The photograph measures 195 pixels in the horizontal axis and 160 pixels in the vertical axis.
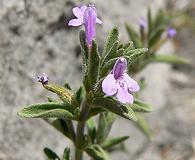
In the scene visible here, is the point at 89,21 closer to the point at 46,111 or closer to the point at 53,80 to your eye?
the point at 46,111

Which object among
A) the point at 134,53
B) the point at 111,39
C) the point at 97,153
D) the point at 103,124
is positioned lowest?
the point at 97,153

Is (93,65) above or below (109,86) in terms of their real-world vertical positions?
above

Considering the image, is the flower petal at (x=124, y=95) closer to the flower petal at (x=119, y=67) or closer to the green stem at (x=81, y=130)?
the flower petal at (x=119, y=67)

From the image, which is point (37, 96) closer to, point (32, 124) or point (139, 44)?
point (32, 124)

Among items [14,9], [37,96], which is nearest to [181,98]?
[37,96]

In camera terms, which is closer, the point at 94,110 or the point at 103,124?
the point at 94,110

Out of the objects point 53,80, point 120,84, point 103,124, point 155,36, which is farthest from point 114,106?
point 53,80
